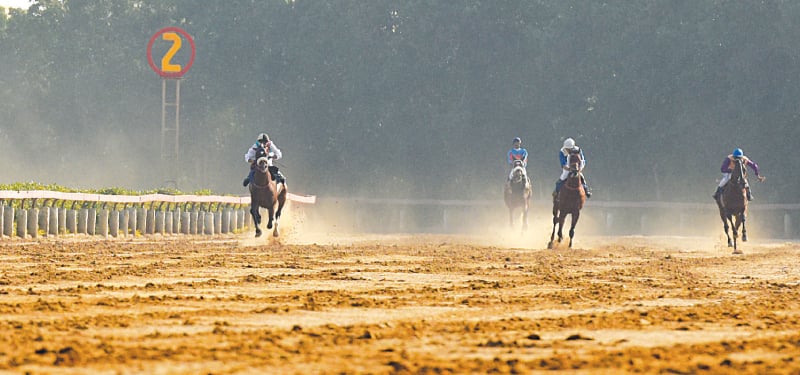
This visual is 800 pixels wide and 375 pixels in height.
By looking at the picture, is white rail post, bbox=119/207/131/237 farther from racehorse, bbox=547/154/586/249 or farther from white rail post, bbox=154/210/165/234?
racehorse, bbox=547/154/586/249

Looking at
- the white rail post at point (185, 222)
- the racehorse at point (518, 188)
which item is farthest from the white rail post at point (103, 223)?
the racehorse at point (518, 188)

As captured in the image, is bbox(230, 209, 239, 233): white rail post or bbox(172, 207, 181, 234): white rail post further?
bbox(230, 209, 239, 233): white rail post

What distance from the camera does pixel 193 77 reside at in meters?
75.7

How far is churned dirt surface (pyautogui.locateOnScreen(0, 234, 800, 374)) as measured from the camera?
25.5 feet

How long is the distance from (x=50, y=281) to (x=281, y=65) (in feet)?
194

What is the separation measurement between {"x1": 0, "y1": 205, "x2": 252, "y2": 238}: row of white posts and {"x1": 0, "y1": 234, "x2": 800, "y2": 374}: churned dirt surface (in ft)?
26.6

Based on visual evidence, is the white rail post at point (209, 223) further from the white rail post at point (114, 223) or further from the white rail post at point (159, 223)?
the white rail post at point (114, 223)

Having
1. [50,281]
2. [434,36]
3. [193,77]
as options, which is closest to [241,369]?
[50,281]

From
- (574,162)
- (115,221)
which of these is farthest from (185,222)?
(574,162)

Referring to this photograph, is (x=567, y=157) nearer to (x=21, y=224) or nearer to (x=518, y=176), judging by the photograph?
(x=518, y=176)

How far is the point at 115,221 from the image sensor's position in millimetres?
32719

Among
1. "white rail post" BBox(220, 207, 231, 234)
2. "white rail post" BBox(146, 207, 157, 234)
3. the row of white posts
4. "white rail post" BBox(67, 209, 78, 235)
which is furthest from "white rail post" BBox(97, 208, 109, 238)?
"white rail post" BBox(220, 207, 231, 234)

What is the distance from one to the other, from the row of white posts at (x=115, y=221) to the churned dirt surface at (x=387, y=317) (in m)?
8.10

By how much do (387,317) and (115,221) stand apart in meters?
22.5
